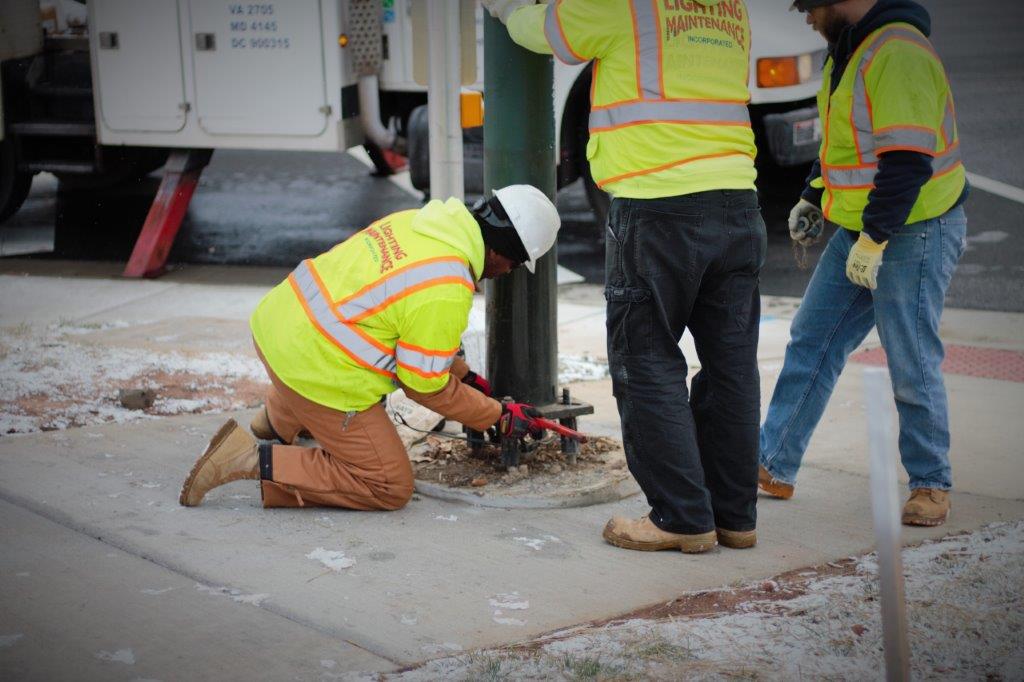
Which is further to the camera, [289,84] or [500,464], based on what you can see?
[289,84]

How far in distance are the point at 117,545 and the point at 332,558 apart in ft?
2.05

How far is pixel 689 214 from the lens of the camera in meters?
3.63

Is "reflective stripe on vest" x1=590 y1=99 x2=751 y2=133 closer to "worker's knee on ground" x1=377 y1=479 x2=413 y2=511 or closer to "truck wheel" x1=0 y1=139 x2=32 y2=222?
"worker's knee on ground" x1=377 y1=479 x2=413 y2=511

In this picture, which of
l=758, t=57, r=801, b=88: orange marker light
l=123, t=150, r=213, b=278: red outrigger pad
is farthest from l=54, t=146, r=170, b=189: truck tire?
l=758, t=57, r=801, b=88: orange marker light

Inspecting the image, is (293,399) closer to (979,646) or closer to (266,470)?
(266,470)

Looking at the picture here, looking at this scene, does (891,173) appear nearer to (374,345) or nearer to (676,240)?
→ (676,240)

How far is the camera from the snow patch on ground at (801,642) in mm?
2895

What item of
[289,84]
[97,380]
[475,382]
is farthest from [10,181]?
[475,382]

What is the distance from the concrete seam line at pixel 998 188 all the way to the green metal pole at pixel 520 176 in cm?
616

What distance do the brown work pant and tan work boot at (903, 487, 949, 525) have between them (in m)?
1.54

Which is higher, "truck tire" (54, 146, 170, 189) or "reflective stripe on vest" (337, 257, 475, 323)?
"reflective stripe on vest" (337, 257, 475, 323)

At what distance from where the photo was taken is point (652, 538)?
379 cm

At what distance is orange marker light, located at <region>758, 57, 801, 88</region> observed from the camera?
8.18 metres

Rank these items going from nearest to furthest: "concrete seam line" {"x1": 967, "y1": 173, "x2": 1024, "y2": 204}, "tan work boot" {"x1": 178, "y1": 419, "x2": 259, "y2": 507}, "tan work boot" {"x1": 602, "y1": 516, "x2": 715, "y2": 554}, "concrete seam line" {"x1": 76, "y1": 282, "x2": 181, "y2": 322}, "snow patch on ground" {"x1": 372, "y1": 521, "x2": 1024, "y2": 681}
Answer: "snow patch on ground" {"x1": 372, "y1": 521, "x2": 1024, "y2": 681}, "tan work boot" {"x1": 602, "y1": 516, "x2": 715, "y2": 554}, "tan work boot" {"x1": 178, "y1": 419, "x2": 259, "y2": 507}, "concrete seam line" {"x1": 76, "y1": 282, "x2": 181, "y2": 322}, "concrete seam line" {"x1": 967, "y1": 173, "x2": 1024, "y2": 204}
